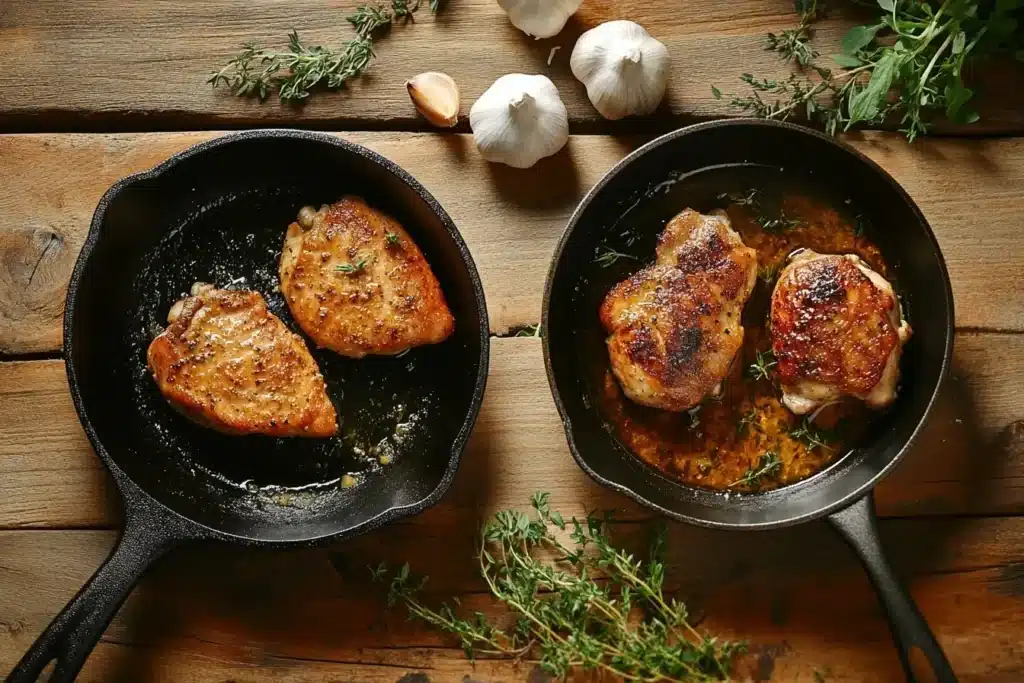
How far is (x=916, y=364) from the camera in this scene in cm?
269

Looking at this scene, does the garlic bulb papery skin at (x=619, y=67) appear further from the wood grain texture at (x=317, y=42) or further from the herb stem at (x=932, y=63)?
the herb stem at (x=932, y=63)

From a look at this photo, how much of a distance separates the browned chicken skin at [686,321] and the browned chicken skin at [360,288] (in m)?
0.55

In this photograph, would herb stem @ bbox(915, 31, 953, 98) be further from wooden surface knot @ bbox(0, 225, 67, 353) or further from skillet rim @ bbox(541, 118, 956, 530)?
wooden surface knot @ bbox(0, 225, 67, 353)

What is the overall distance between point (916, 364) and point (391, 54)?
188cm

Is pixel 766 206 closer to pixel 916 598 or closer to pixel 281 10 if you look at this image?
pixel 916 598

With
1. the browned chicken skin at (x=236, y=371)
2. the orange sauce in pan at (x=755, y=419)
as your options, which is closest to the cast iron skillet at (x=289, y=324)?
the browned chicken skin at (x=236, y=371)

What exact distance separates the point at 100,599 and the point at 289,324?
93cm

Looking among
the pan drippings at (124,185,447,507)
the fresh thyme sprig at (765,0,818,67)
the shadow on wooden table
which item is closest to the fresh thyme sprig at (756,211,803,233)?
the fresh thyme sprig at (765,0,818,67)

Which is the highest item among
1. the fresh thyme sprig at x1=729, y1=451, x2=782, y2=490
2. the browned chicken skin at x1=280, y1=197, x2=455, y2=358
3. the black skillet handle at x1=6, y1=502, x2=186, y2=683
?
the browned chicken skin at x1=280, y1=197, x2=455, y2=358

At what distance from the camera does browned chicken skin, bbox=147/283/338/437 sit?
2.62 metres

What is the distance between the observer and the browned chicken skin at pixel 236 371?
2617mm

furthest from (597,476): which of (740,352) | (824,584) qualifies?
(824,584)

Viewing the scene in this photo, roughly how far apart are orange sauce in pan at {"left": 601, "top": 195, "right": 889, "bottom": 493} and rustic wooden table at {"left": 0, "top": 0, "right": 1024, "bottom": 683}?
20cm

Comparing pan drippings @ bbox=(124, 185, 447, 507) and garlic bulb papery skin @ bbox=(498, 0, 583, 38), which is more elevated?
garlic bulb papery skin @ bbox=(498, 0, 583, 38)
